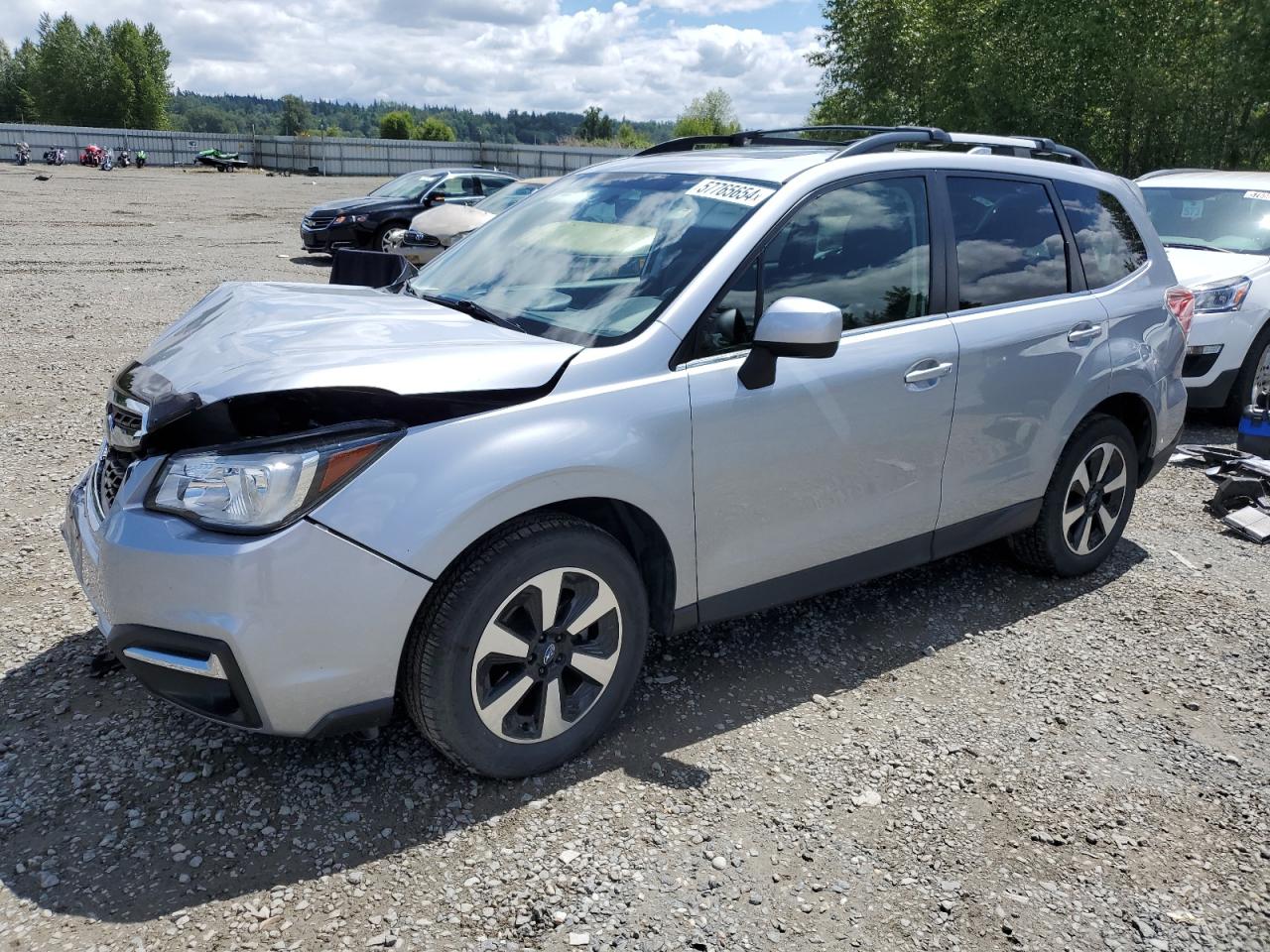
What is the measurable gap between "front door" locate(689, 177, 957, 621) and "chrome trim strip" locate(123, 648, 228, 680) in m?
1.49

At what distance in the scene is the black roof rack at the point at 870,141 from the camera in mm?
4039

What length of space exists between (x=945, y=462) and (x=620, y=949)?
2.27 meters

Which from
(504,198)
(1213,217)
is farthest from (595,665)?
(504,198)

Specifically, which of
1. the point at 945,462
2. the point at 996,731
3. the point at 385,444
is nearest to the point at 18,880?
the point at 385,444

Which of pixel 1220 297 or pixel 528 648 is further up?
pixel 1220 297

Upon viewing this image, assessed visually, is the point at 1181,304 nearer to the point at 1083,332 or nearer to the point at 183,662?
the point at 1083,332

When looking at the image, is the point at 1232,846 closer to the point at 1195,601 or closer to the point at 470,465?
the point at 1195,601

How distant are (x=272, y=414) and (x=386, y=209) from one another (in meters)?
16.0

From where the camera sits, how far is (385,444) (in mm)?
2754

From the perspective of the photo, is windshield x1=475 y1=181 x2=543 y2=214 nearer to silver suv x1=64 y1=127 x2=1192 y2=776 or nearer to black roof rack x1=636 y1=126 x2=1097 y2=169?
black roof rack x1=636 y1=126 x2=1097 y2=169

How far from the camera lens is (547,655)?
122 inches

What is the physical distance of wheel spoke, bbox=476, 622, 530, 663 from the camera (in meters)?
2.93

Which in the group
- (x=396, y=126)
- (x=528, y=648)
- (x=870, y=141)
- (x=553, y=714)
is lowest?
(x=553, y=714)

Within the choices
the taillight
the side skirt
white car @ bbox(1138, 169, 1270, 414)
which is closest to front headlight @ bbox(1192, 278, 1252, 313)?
white car @ bbox(1138, 169, 1270, 414)
